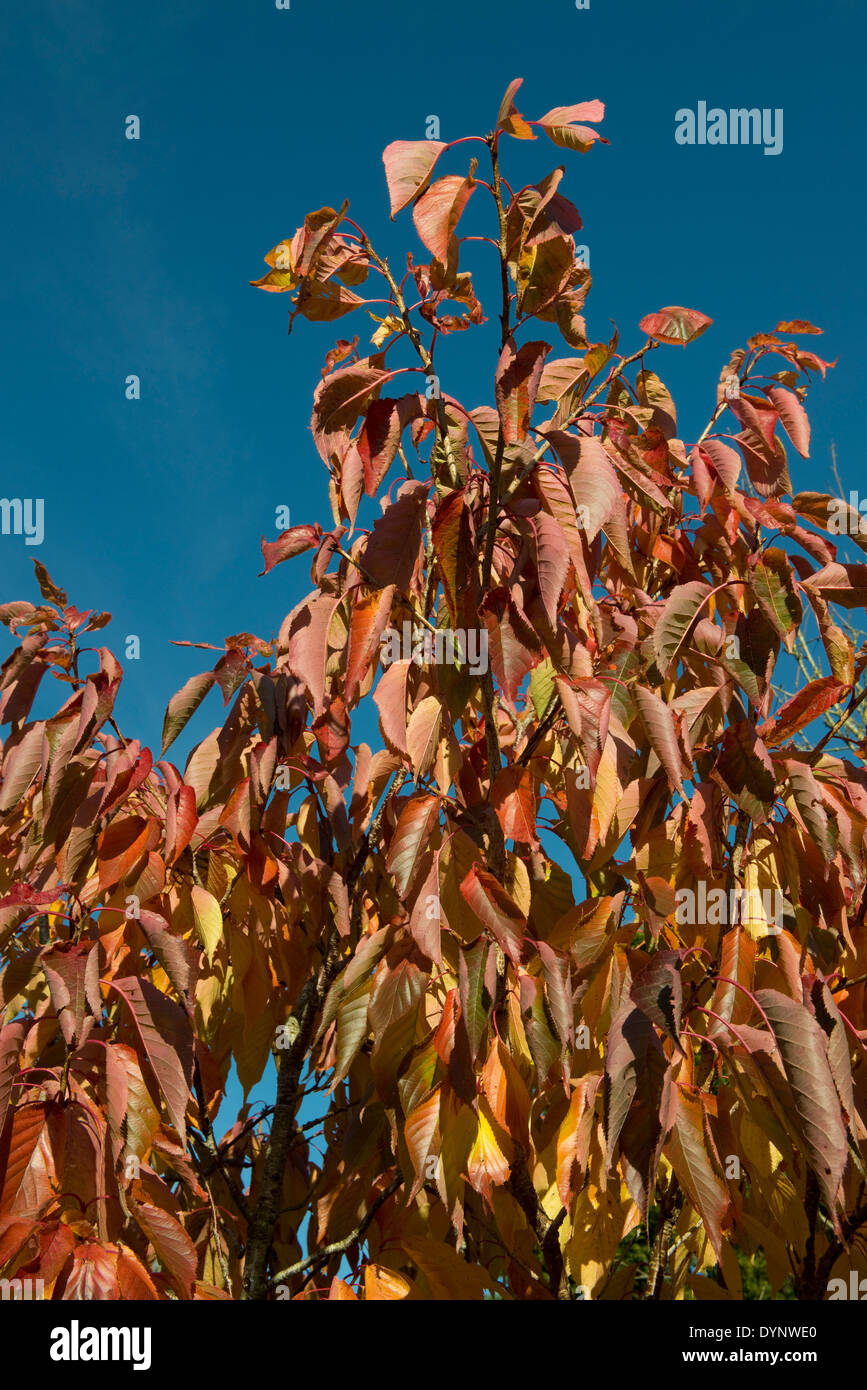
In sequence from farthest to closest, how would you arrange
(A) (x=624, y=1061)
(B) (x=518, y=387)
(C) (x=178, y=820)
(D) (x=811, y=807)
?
1. (C) (x=178, y=820)
2. (D) (x=811, y=807)
3. (B) (x=518, y=387)
4. (A) (x=624, y=1061)

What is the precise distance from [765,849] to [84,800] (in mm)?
1213

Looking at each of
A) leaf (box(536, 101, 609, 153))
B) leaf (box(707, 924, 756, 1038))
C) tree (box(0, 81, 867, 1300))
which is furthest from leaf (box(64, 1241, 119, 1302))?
leaf (box(536, 101, 609, 153))

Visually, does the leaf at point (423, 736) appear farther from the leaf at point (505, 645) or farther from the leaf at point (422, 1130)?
the leaf at point (422, 1130)

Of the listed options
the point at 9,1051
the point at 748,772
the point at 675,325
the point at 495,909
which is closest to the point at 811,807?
the point at 748,772

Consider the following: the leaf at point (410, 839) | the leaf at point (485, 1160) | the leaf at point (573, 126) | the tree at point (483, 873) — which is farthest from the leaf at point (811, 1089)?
the leaf at point (573, 126)

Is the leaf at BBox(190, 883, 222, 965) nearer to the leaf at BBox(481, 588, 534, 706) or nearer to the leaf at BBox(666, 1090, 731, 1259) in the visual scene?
the leaf at BBox(481, 588, 534, 706)

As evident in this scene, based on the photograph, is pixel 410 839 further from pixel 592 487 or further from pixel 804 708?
pixel 804 708

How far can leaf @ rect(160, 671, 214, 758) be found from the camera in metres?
1.96

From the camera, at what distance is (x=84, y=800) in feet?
6.14

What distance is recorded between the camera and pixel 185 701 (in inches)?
77.3

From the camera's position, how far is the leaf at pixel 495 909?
146cm

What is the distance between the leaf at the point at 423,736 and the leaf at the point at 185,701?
A: 0.46m

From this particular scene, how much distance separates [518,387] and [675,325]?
2.68ft
